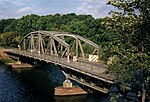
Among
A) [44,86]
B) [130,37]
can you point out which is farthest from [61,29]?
[130,37]

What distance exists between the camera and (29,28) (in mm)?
151875

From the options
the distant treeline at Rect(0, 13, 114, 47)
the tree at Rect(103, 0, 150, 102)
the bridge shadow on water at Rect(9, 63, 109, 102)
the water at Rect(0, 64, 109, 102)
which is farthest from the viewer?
the distant treeline at Rect(0, 13, 114, 47)

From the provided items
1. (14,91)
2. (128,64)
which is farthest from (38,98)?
(128,64)

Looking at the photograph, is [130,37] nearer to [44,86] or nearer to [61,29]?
[44,86]

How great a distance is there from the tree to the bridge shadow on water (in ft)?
83.5

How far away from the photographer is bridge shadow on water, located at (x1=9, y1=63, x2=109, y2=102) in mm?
50500

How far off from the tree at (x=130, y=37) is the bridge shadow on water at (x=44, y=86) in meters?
25.4

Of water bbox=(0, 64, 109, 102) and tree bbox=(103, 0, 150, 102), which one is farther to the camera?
water bbox=(0, 64, 109, 102)

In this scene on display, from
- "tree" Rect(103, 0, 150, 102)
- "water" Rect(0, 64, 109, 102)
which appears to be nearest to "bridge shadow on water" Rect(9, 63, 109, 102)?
"water" Rect(0, 64, 109, 102)

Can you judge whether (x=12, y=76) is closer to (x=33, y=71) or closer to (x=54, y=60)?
(x=33, y=71)

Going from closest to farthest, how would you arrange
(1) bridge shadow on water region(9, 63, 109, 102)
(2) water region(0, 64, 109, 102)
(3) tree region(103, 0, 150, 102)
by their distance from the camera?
(3) tree region(103, 0, 150, 102), (1) bridge shadow on water region(9, 63, 109, 102), (2) water region(0, 64, 109, 102)

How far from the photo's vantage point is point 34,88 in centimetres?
6150

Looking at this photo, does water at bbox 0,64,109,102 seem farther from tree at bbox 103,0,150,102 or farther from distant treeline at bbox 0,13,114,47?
distant treeline at bbox 0,13,114,47

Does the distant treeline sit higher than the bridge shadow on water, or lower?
higher
